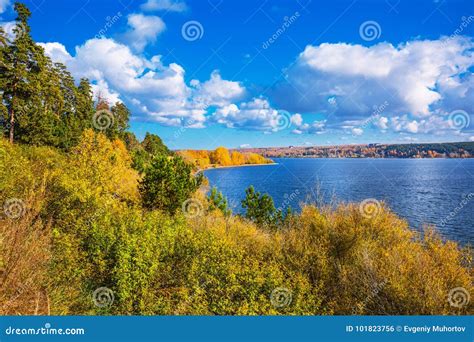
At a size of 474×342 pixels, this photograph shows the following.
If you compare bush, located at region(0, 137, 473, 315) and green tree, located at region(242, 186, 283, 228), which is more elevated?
green tree, located at region(242, 186, 283, 228)

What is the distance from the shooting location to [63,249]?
1173 cm

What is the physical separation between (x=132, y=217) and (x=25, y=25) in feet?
95.6

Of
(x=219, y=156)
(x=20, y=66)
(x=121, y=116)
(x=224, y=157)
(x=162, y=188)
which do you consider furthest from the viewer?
(x=224, y=157)

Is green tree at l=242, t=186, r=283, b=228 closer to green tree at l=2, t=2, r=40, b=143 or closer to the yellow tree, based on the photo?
green tree at l=2, t=2, r=40, b=143

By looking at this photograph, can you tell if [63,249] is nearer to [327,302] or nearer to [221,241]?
[221,241]

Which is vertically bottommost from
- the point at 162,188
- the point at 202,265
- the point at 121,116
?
the point at 202,265

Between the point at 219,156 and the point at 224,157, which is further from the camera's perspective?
the point at 224,157

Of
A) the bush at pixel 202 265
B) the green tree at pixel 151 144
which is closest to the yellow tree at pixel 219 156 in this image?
the green tree at pixel 151 144

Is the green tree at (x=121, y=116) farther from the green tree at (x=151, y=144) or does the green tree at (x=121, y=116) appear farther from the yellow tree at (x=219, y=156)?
the yellow tree at (x=219, y=156)

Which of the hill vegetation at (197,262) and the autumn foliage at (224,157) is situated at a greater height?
the autumn foliage at (224,157)

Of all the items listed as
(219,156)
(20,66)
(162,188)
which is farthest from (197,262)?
(219,156)

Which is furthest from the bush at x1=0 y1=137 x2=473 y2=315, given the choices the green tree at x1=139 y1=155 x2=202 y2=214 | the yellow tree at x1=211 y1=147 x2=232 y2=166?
the yellow tree at x1=211 y1=147 x2=232 y2=166

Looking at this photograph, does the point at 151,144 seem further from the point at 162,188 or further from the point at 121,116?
the point at 162,188

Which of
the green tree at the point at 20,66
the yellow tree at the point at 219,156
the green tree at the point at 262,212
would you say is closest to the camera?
the green tree at the point at 262,212
